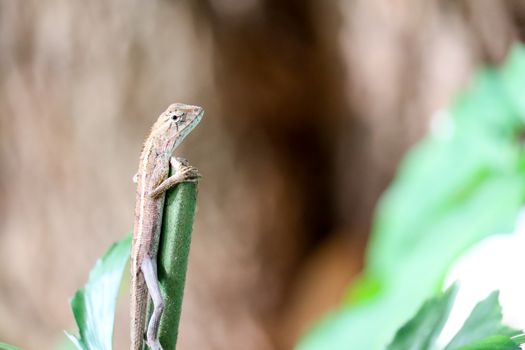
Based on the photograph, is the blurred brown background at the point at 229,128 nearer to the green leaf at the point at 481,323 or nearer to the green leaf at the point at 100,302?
the green leaf at the point at 100,302

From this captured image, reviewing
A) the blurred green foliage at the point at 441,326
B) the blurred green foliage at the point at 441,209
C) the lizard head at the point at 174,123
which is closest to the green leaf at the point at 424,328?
the blurred green foliage at the point at 441,326

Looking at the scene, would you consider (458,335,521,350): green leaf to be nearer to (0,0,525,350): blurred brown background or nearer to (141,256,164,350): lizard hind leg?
(141,256,164,350): lizard hind leg

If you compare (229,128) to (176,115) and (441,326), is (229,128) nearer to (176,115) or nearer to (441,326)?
(176,115)

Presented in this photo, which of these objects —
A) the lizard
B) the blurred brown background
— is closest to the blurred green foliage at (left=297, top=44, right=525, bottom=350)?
the lizard

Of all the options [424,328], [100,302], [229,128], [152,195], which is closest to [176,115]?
[152,195]

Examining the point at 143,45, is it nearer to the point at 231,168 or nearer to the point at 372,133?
the point at 231,168
